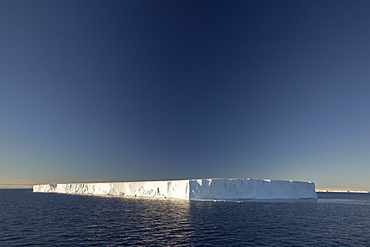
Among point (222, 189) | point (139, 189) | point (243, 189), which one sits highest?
point (222, 189)

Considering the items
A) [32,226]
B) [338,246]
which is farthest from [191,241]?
[32,226]

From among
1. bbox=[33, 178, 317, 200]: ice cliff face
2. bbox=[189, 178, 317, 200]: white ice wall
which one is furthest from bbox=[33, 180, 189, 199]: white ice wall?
bbox=[189, 178, 317, 200]: white ice wall

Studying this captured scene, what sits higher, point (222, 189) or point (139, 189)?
point (222, 189)

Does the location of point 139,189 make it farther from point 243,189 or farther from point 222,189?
point 243,189

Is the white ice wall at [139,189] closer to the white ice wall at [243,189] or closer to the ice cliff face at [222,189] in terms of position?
the ice cliff face at [222,189]

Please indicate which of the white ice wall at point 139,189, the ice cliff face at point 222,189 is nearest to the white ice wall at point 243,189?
the ice cliff face at point 222,189

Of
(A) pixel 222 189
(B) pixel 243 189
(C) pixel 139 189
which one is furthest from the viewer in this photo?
(C) pixel 139 189

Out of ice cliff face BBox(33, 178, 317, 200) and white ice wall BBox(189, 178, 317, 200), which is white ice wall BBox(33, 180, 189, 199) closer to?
ice cliff face BBox(33, 178, 317, 200)

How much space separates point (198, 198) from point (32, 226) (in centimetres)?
3926

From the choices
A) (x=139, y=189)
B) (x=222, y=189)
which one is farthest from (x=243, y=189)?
(x=139, y=189)

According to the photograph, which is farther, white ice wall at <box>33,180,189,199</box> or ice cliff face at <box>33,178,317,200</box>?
white ice wall at <box>33,180,189,199</box>

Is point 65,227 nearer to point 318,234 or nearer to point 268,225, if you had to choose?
point 268,225

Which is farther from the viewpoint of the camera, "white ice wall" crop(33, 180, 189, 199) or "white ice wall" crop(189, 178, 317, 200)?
"white ice wall" crop(33, 180, 189, 199)

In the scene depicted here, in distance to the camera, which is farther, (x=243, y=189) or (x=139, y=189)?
(x=139, y=189)
